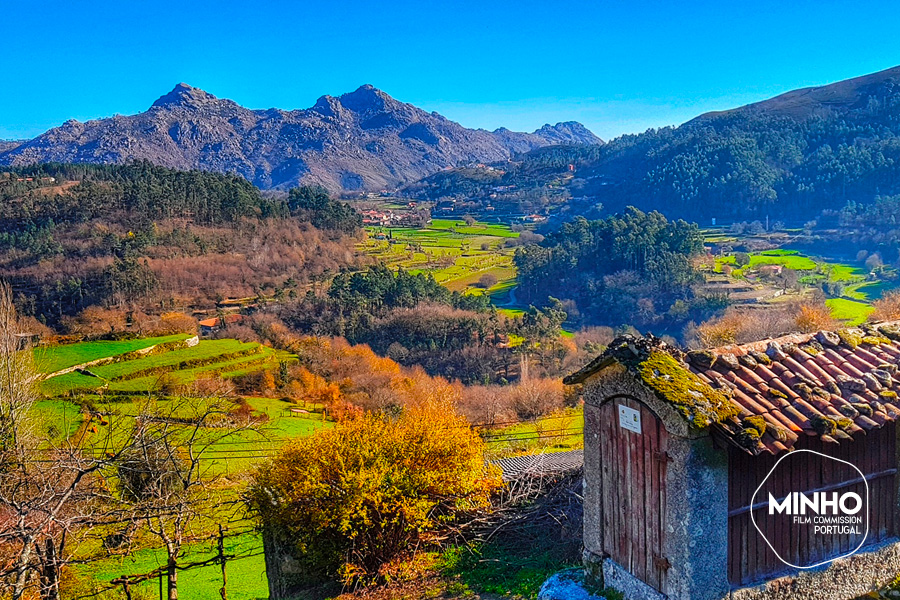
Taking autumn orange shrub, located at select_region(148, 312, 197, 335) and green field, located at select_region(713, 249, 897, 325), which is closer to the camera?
green field, located at select_region(713, 249, 897, 325)

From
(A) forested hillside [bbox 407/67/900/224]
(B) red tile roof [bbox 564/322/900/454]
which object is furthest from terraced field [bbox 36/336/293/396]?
(A) forested hillside [bbox 407/67/900/224]

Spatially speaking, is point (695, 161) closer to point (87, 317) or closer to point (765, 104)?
point (765, 104)

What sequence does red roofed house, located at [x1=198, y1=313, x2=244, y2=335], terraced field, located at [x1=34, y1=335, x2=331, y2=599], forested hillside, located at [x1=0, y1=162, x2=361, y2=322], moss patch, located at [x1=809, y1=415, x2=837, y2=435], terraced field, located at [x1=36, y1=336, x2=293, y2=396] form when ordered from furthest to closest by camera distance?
forested hillside, located at [x1=0, y1=162, x2=361, y2=322]
red roofed house, located at [x1=198, y1=313, x2=244, y2=335]
terraced field, located at [x1=36, y1=336, x2=293, y2=396]
terraced field, located at [x1=34, y1=335, x2=331, y2=599]
moss patch, located at [x1=809, y1=415, x2=837, y2=435]

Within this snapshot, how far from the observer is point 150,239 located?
56.9m

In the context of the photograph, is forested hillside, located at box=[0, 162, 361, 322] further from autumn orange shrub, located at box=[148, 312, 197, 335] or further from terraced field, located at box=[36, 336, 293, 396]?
terraced field, located at box=[36, 336, 293, 396]

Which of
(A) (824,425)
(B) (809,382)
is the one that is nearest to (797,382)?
(B) (809,382)

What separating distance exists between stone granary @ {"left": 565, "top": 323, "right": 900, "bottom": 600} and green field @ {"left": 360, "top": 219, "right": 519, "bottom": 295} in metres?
52.4

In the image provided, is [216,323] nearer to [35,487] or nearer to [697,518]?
[35,487]

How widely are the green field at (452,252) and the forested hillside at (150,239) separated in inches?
249

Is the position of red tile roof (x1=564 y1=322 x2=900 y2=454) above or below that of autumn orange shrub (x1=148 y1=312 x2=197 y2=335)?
above

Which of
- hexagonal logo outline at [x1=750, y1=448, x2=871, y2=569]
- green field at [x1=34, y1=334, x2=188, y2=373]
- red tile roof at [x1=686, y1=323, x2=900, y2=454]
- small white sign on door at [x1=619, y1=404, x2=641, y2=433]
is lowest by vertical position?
green field at [x1=34, y1=334, x2=188, y2=373]

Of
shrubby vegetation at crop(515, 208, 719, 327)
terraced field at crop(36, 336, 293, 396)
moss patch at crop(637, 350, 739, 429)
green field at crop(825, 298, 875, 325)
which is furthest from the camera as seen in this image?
shrubby vegetation at crop(515, 208, 719, 327)

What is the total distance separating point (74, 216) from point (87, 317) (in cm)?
1633

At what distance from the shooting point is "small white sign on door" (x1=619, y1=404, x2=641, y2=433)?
5.31m
